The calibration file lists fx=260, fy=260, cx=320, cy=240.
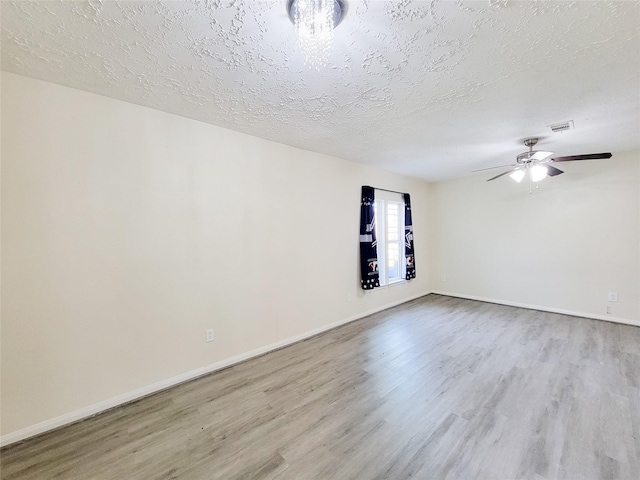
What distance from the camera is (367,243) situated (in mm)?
4113

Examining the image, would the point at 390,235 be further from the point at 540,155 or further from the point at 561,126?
the point at 561,126

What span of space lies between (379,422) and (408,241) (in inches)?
145

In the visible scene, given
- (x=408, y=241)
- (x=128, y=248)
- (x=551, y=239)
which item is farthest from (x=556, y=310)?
(x=128, y=248)

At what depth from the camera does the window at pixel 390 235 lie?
183 inches

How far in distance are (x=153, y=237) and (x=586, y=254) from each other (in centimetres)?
577

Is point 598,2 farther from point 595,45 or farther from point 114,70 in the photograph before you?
point 114,70

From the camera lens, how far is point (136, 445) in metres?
1.71

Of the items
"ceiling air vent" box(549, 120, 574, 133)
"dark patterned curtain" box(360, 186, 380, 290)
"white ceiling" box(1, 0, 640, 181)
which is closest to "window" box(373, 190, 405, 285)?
"dark patterned curtain" box(360, 186, 380, 290)

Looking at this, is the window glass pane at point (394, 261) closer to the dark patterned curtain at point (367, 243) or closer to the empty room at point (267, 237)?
the dark patterned curtain at point (367, 243)

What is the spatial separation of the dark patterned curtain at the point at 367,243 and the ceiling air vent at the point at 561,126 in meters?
2.22

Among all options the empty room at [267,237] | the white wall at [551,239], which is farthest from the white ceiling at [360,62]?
the white wall at [551,239]

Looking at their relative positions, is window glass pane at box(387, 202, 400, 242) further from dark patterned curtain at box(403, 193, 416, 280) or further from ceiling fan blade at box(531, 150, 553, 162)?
ceiling fan blade at box(531, 150, 553, 162)

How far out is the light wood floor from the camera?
60.3 inches

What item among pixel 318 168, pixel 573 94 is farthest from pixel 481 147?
pixel 318 168
